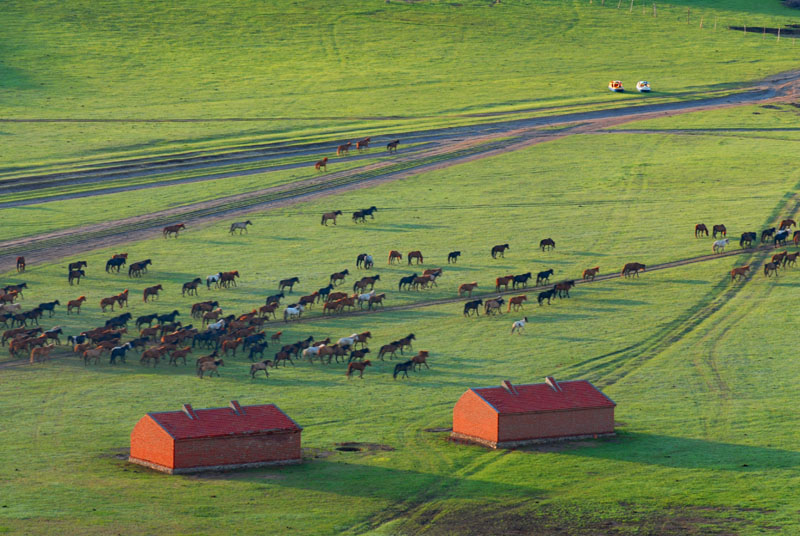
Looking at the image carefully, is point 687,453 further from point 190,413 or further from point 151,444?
point 151,444

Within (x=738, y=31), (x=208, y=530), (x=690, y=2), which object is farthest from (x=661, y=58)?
(x=208, y=530)

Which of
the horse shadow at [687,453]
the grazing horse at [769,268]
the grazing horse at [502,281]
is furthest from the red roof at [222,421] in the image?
the grazing horse at [769,268]

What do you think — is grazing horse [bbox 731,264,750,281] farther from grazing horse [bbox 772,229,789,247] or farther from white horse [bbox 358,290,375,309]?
white horse [bbox 358,290,375,309]

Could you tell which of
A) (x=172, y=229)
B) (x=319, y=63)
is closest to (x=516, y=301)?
(x=172, y=229)

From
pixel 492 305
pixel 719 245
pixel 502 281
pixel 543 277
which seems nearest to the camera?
pixel 492 305

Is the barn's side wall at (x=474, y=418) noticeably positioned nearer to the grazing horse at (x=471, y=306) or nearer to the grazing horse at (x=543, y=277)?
the grazing horse at (x=471, y=306)

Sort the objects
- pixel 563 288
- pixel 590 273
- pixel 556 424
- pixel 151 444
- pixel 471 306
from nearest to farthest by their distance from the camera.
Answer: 1. pixel 151 444
2. pixel 556 424
3. pixel 471 306
4. pixel 563 288
5. pixel 590 273

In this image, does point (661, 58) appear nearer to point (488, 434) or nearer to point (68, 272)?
point (68, 272)
